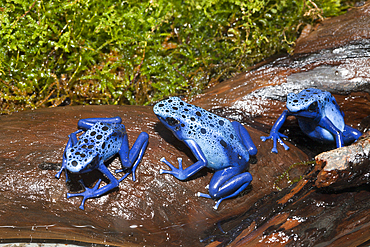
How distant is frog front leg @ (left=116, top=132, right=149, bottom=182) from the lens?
8.17ft

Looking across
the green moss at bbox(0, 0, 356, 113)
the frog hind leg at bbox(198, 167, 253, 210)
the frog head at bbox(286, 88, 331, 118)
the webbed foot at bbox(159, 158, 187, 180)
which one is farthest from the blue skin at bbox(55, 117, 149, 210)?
the frog head at bbox(286, 88, 331, 118)

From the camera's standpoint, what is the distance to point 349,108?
3.08 metres

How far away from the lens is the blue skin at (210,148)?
8.35 feet

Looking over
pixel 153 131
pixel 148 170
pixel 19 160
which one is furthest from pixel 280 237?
pixel 19 160

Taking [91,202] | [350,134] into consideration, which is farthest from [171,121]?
[350,134]

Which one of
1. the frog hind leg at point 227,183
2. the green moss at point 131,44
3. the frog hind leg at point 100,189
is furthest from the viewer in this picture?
the green moss at point 131,44

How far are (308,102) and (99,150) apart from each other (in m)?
1.80

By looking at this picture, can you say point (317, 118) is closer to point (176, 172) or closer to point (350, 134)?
point (350, 134)

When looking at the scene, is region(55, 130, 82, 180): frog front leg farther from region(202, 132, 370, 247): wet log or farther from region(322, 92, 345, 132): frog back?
region(322, 92, 345, 132): frog back

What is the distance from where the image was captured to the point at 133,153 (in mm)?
2518

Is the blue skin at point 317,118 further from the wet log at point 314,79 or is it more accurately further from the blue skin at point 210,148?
the blue skin at point 210,148

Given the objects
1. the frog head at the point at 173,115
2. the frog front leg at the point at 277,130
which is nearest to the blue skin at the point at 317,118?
the frog front leg at the point at 277,130

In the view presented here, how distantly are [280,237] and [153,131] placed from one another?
53.2 inches

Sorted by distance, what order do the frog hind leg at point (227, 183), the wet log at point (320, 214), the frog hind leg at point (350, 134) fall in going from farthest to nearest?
the frog hind leg at point (350, 134)
the frog hind leg at point (227, 183)
the wet log at point (320, 214)
